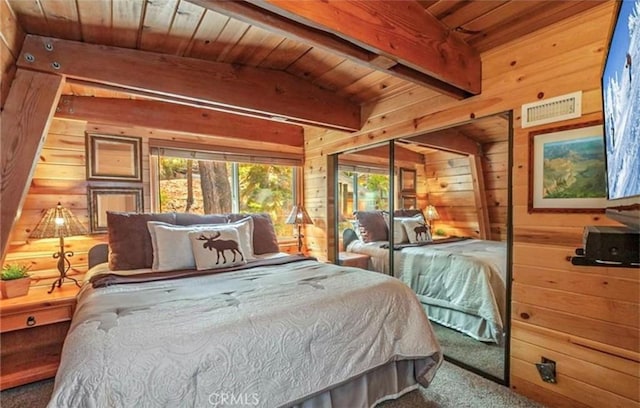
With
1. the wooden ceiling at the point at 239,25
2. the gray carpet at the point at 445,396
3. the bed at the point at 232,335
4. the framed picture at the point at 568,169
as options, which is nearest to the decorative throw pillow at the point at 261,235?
the bed at the point at 232,335

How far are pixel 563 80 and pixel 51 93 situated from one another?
2954 mm

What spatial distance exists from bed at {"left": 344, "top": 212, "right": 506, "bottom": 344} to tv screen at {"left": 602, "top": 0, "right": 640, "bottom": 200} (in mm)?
1141

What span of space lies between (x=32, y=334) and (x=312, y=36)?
261 cm

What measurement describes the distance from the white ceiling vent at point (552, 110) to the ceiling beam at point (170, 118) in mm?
2619

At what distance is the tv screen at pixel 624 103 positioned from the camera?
71 cm

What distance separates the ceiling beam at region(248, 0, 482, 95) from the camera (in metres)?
1.24

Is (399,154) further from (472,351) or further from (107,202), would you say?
(107,202)

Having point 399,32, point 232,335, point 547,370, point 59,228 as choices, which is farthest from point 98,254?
point 547,370

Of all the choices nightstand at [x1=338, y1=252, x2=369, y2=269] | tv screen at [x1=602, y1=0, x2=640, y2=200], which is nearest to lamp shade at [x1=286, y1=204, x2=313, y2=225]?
nightstand at [x1=338, y1=252, x2=369, y2=269]

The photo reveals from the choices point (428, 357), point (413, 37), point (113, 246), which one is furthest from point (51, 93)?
point (428, 357)

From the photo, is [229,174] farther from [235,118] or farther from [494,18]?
[494,18]

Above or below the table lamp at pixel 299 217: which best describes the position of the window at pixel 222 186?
above

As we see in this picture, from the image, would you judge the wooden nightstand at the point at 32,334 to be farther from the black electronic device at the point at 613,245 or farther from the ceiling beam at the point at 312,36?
the black electronic device at the point at 613,245

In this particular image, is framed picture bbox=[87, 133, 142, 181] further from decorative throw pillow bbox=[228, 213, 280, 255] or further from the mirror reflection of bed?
the mirror reflection of bed
